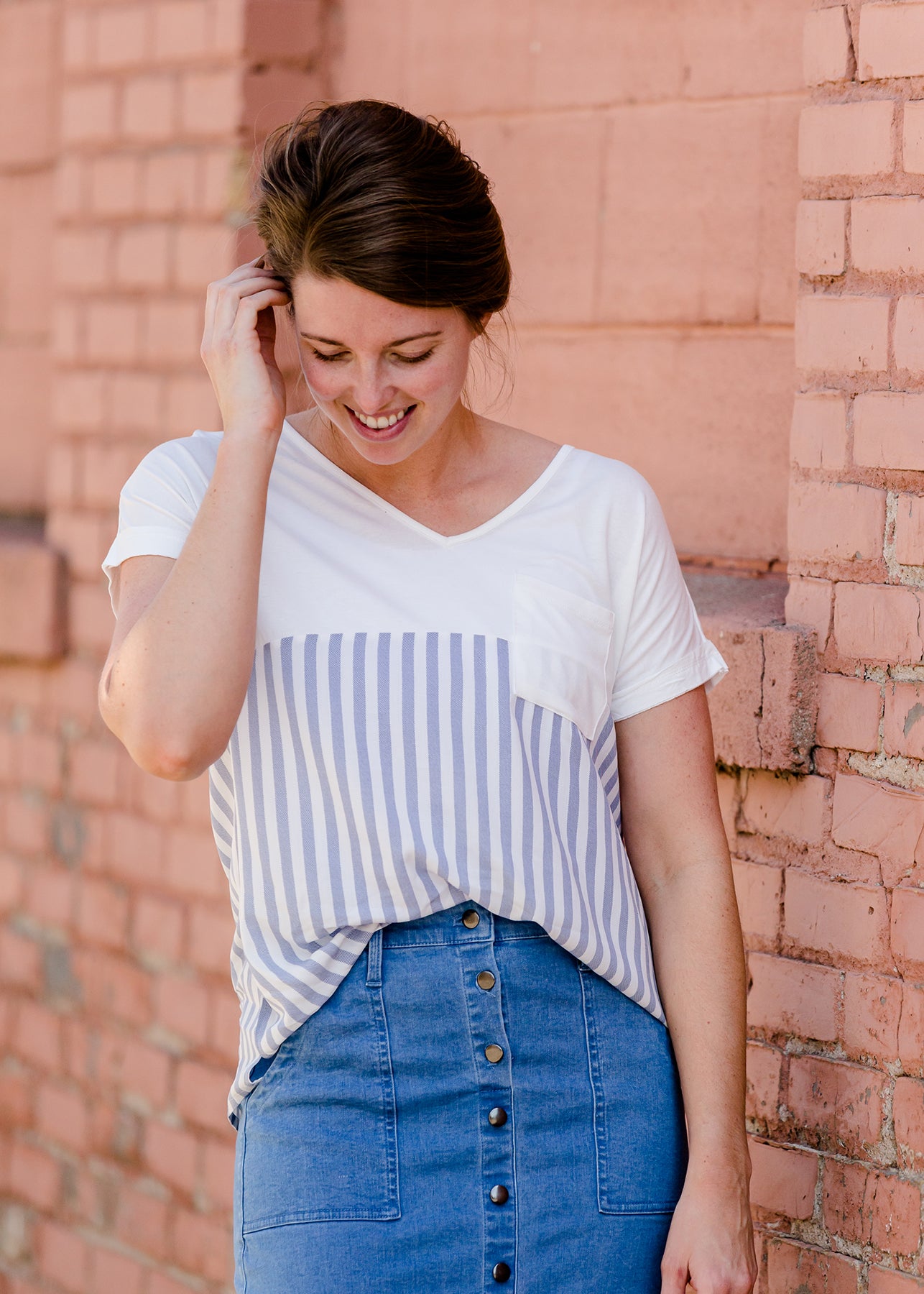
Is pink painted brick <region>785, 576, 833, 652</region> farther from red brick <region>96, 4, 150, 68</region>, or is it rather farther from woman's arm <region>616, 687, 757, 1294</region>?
red brick <region>96, 4, 150, 68</region>

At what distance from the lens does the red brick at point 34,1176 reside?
394 cm

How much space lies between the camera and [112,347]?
11.8 ft

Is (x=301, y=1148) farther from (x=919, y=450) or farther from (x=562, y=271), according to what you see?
(x=562, y=271)

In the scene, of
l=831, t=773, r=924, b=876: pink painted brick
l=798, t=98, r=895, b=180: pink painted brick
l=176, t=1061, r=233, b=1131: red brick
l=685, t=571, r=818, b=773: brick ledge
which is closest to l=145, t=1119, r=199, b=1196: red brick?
l=176, t=1061, r=233, b=1131: red brick

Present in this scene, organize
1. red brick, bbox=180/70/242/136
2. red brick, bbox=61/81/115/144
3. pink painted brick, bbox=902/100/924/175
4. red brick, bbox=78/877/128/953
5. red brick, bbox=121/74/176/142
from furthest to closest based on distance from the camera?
red brick, bbox=78/877/128/953
red brick, bbox=61/81/115/144
red brick, bbox=121/74/176/142
red brick, bbox=180/70/242/136
pink painted brick, bbox=902/100/924/175

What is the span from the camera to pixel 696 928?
1982 mm

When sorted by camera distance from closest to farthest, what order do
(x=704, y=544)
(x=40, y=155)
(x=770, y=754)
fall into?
(x=770, y=754)
(x=704, y=544)
(x=40, y=155)

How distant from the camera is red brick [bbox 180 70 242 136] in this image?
3.32 m

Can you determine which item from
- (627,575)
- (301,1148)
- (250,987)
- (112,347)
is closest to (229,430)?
(627,575)

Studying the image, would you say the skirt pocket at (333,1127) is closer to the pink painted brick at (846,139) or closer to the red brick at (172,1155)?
the pink painted brick at (846,139)

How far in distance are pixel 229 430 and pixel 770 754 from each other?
103 cm

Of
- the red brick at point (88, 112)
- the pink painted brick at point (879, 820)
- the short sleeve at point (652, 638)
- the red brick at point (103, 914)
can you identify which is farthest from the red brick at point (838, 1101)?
the red brick at point (88, 112)

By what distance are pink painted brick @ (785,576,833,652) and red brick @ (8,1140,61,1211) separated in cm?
253

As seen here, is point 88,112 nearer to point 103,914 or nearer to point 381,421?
point 103,914
